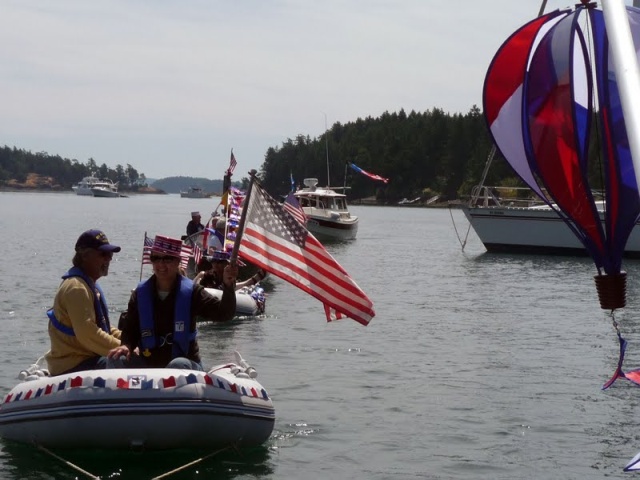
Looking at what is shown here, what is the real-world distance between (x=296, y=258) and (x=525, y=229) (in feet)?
126

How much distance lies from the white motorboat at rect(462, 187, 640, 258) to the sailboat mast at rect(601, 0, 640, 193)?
141ft

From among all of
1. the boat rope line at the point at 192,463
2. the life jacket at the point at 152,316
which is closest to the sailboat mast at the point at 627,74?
the life jacket at the point at 152,316

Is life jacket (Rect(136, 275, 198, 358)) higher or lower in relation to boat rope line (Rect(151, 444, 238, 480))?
higher

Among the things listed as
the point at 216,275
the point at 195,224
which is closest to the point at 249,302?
the point at 216,275

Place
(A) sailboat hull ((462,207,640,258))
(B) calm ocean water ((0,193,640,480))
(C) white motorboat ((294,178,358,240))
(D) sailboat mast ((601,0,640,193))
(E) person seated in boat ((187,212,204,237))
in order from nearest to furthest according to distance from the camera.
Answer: (D) sailboat mast ((601,0,640,193)) < (B) calm ocean water ((0,193,640,480)) < (E) person seated in boat ((187,212,204,237)) < (A) sailboat hull ((462,207,640,258)) < (C) white motorboat ((294,178,358,240))

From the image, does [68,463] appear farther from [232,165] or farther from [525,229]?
[525,229]

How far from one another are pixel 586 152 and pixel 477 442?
463 centimetres

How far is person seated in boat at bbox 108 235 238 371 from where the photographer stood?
33.8ft

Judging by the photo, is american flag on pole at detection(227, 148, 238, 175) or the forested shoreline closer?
american flag on pole at detection(227, 148, 238, 175)

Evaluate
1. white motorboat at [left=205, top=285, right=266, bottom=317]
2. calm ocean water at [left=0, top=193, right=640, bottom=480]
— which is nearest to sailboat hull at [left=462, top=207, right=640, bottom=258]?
calm ocean water at [left=0, top=193, right=640, bottom=480]

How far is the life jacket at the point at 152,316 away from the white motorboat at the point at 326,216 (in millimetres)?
48213

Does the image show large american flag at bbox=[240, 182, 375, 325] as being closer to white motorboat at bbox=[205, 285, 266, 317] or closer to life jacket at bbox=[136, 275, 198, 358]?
life jacket at bbox=[136, 275, 198, 358]

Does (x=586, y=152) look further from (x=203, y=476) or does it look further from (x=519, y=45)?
(x=203, y=476)

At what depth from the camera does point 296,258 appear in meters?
11.1
